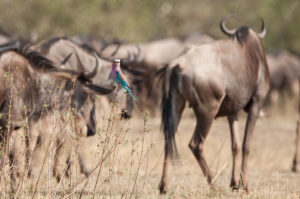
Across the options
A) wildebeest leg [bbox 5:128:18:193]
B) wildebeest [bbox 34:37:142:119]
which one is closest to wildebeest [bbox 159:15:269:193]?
wildebeest leg [bbox 5:128:18:193]

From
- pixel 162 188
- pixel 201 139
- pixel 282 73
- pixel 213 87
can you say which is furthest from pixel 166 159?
pixel 282 73

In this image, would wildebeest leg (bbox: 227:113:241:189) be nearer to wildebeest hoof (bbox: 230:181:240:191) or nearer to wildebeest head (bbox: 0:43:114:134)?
wildebeest hoof (bbox: 230:181:240:191)

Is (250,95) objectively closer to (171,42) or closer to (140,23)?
(171,42)

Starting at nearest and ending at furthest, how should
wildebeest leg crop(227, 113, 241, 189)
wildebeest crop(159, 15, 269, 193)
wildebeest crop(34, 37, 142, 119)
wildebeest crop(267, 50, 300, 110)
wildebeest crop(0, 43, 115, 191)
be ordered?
1. wildebeest crop(0, 43, 115, 191)
2. wildebeest crop(159, 15, 269, 193)
3. wildebeest leg crop(227, 113, 241, 189)
4. wildebeest crop(34, 37, 142, 119)
5. wildebeest crop(267, 50, 300, 110)

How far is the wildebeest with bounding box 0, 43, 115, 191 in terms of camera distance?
5777 mm

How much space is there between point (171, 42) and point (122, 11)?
5.00 m

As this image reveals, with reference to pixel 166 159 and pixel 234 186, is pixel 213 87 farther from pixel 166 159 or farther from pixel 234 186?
pixel 234 186

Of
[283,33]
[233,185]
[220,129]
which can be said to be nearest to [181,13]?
[283,33]

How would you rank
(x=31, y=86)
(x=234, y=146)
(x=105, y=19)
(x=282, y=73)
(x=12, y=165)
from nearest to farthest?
1. (x=12, y=165)
2. (x=31, y=86)
3. (x=234, y=146)
4. (x=282, y=73)
5. (x=105, y=19)

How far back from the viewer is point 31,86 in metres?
6.07

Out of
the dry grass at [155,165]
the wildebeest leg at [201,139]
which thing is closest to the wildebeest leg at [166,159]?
the dry grass at [155,165]

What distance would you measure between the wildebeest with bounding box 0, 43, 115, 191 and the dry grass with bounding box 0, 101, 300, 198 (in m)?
0.57

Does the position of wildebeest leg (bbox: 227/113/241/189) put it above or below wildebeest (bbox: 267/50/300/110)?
below

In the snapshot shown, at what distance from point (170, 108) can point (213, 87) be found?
20.6 inches
